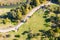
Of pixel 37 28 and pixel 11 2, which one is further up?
pixel 11 2

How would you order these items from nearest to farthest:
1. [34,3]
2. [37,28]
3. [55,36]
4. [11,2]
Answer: [55,36], [37,28], [34,3], [11,2]

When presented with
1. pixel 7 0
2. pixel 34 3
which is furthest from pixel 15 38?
pixel 7 0

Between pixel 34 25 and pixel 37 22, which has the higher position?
pixel 37 22

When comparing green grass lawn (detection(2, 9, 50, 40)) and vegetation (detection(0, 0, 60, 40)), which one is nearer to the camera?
vegetation (detection(0, 0, 60, 40))

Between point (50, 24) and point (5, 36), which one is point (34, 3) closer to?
point (50, 24)

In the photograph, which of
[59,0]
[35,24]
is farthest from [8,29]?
[59,0]

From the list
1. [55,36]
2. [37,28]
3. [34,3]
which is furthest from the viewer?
[34,3]

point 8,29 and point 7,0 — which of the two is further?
point 7,0

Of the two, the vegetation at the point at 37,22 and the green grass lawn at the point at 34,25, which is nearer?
the vegetation at the point at 37,22

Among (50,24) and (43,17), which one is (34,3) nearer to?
(43,17)

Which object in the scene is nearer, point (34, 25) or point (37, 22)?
point (34, 25)
